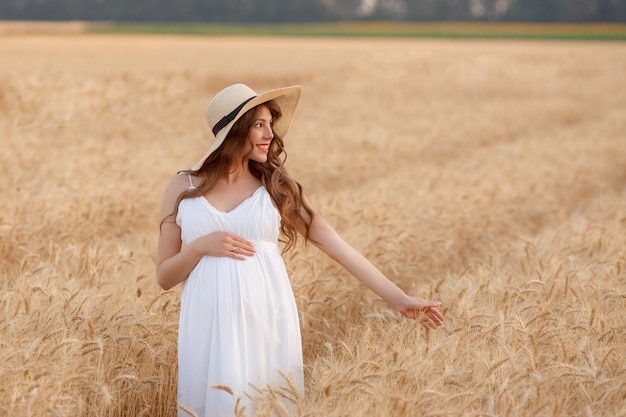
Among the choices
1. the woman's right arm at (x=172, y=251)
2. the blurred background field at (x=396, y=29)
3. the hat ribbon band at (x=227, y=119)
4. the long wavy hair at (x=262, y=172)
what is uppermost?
the hat ribbon band at (x=227, y=119)

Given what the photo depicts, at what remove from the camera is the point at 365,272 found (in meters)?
3.20

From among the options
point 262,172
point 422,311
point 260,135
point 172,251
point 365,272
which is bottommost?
point 422,311

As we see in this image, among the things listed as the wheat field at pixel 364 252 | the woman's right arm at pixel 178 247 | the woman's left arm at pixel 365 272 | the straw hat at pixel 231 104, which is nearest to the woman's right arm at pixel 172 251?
the woman's right arm at pixel 178 247

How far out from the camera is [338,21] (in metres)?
76.4

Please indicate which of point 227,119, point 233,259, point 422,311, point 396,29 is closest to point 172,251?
point 233,259

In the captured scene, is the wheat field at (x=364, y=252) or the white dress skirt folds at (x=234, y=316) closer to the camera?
the wheat field at (x=364, y=252)

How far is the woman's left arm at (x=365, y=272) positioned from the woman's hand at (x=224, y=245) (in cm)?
36

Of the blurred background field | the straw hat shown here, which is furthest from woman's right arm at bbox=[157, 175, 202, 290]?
the blurred background field

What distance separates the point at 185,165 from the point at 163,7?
65.7 meters

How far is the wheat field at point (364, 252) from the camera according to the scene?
9.09 feet

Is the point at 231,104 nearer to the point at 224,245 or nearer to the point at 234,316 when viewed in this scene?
the point at 224,245

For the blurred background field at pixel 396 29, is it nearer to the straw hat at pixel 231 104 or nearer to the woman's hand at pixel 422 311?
the straw hat at pixel 231 104

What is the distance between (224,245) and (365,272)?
66 centimetres

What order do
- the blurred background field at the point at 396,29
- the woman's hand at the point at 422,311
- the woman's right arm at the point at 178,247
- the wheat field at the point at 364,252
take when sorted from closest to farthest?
the wheat field at the point at 364,252
the woman's right arm at the point at 178,247
the woman's hand at the point at 422,311
the blurred background field at the point at 396,29
